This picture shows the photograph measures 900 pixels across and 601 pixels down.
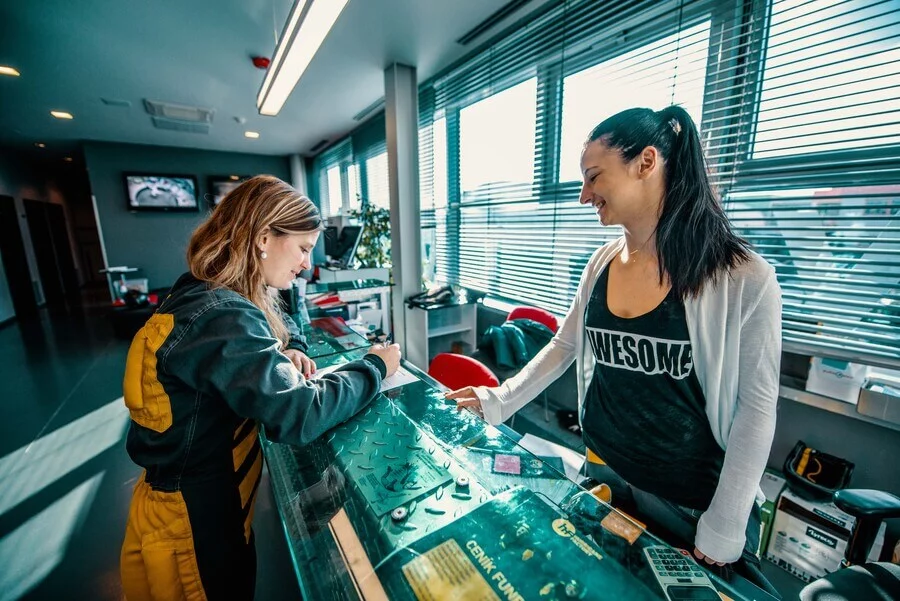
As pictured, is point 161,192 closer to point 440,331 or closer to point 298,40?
point 298,40

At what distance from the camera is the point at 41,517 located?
189 cm

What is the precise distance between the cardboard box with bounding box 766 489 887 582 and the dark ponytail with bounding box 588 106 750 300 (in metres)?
1.34

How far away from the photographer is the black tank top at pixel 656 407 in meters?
0.88

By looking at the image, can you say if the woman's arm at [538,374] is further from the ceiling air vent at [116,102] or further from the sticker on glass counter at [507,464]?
the ceiling air vent at [116,102]

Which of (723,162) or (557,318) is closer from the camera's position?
(723,162)

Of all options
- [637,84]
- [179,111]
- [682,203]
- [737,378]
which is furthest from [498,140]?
[179,111]

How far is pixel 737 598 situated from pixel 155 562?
3.82 ft

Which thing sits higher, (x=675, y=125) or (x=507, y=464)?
(x=675, y=125)

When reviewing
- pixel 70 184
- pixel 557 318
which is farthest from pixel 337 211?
pixel 70 184

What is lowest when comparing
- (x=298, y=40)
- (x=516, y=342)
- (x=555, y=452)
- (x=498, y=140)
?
(x=555, y=452)

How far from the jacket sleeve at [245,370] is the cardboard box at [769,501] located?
1.93 m

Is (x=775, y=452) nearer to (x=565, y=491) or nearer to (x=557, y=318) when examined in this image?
(x=557, y=318)

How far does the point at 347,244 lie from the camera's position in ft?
11.9

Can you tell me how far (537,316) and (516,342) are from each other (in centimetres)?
35
